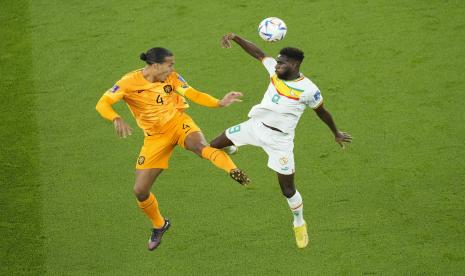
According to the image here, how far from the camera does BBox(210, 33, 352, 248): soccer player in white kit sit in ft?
28.6

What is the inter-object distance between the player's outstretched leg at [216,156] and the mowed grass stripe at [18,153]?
2.59 metres

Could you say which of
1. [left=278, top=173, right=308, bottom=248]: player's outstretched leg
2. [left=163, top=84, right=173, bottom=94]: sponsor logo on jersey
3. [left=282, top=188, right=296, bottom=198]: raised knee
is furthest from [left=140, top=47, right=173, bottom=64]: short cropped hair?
[left=282, top=188, right=296, bottom=198]: raised knee

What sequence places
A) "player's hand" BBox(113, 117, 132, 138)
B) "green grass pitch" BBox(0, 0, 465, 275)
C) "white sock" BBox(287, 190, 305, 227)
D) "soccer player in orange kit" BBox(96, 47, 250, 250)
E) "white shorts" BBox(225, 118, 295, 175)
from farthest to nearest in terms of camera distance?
"green grass pitch" BBox(0, 0, 465, 275)
"white sock" BBox(287, 190, 305, 227)
"white shorts" BBox(225, 118, 295, 175)
"soccer player in orange kit" BBox(96, 47, 250, 250)
"player's hand" BBox(113, 117, 132, 138)

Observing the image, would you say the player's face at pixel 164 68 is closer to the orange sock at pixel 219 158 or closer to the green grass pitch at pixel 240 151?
the orange sock at pixel 219 158

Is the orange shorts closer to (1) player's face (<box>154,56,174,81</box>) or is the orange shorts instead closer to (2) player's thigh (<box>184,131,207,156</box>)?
(2) player's thigh (<box>184,131,207,156</box>)

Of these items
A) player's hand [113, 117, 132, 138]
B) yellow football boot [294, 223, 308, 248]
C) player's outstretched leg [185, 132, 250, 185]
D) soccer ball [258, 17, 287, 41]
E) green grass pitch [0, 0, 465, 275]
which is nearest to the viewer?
player's hand [113, 117, 132, 138]

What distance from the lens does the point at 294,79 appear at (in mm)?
8773

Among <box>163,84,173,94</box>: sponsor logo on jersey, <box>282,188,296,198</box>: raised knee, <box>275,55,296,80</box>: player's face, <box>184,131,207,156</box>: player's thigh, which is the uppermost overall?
<box>275,55,296,80</box>: player's face

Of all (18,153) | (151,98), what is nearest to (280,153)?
(151,98)

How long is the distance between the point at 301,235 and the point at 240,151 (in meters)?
2.17

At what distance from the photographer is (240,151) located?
11336 mm

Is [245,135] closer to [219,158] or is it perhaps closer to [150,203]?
[219,158]

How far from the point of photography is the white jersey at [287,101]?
343 inches

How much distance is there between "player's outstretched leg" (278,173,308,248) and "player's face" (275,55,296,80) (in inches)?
46.9
